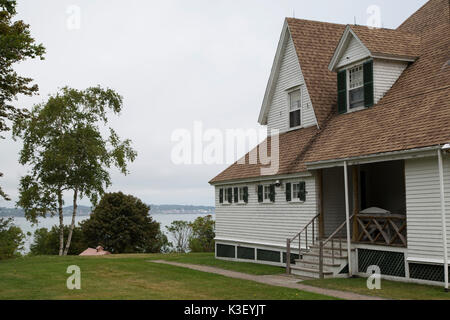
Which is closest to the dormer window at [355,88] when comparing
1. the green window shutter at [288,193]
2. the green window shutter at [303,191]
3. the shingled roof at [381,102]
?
the shingled roof at [381,102]

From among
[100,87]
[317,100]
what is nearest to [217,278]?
[317,100]

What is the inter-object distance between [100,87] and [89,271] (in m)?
21.8

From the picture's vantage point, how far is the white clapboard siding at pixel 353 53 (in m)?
19.0

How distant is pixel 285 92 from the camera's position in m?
23.1

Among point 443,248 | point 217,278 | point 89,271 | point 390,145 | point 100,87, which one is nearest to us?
point 443,248

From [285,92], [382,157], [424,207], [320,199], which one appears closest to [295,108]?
[285,92]

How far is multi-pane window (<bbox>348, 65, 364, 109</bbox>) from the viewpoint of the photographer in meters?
19.3

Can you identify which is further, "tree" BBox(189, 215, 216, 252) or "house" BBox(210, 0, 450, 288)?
"tree" BBox(189, 215, 216, 252)

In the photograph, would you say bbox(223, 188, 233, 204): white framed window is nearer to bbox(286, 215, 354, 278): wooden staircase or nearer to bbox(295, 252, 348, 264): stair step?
bbox(286, 215, 354, 278): wooden staircase

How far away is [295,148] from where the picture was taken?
21.0 m

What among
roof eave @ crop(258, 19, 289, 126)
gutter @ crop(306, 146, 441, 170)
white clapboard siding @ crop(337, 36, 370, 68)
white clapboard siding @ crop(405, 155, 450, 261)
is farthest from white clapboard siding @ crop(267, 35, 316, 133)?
white clapboard siding @ crop(405, 155, 450, 261)

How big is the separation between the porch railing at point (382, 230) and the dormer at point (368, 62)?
174 inches

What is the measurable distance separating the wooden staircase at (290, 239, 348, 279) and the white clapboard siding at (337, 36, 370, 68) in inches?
262

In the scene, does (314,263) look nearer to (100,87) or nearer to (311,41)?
(311,41)
